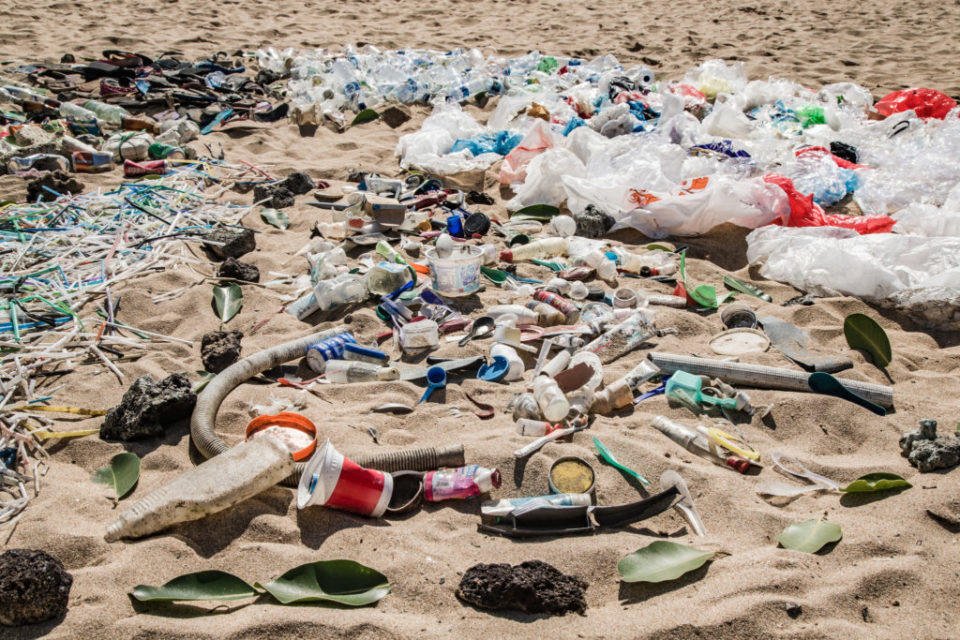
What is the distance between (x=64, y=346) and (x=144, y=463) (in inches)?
39.8

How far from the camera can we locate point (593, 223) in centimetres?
407

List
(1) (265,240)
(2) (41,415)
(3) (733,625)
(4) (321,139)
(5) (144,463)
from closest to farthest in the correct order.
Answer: (3) (733,625), (5) (144,463), (2) (41,415), (1) (265,240), (4) (321,139)

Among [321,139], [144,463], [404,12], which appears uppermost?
[404,12]

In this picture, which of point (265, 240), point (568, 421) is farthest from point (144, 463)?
point (265, 240)

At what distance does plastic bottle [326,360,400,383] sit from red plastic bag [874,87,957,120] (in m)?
5.02

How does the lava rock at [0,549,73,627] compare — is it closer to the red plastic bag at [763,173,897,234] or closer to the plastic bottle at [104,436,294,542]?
the plastic bottle at [104,436,294,542]

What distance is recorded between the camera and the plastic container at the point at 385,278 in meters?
3.31

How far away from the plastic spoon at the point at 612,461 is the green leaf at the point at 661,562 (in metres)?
0.33

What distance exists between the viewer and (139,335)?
2977 mm

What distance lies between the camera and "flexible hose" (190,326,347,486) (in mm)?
2150

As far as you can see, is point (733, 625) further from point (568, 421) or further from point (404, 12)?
point (404, 12)

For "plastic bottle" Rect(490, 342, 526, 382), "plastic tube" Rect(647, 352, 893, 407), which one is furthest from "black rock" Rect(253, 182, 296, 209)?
"plastic tube" Rect(647, 352, 893, 407)

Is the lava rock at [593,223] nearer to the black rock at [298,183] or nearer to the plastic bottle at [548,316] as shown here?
the plastic bottle at [548,316]

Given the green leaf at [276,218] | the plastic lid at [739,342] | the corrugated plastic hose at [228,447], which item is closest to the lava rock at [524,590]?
the corrugated plastic hose at [228,447]
